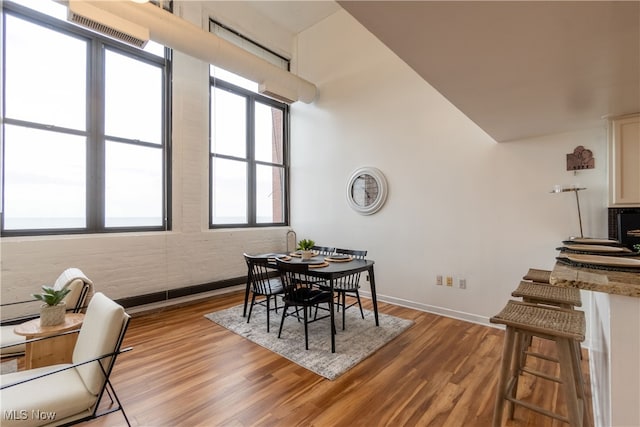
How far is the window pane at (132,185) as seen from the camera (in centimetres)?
362

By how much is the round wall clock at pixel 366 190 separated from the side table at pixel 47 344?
3455 mm

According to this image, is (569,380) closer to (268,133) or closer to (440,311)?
(440,311)

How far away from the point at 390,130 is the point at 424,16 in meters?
3.06

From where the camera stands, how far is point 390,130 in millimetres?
4148

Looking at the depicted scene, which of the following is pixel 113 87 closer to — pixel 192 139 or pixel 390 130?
pixel 192 139

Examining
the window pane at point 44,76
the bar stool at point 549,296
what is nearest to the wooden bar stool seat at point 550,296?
the bar stool at point 549,296

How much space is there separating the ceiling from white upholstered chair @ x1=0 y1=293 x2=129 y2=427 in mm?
1898

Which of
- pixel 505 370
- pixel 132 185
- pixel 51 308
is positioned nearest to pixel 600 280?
pixel 505 370

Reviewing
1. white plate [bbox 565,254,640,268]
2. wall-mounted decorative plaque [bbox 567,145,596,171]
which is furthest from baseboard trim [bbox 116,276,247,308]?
wall-mounted decorative plaque [bbox 567,145,596,171]

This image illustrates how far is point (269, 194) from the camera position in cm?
541

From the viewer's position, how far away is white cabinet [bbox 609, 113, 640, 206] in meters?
2.29

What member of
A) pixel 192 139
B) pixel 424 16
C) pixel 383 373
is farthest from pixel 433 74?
pixel 192 139

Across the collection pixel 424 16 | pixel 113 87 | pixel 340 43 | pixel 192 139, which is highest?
pixel 340 43

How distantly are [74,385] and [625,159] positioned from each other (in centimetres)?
401
